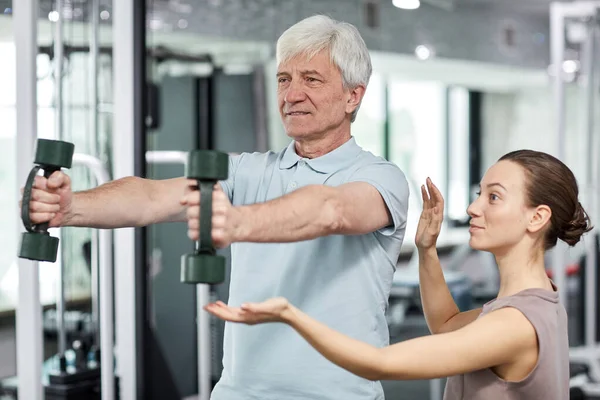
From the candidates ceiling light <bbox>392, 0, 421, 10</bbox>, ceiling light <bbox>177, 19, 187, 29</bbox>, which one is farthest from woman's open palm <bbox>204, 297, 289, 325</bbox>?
ceiling light <bbox>392, 0, 421, 10</bbox>

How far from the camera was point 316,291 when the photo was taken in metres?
1.72

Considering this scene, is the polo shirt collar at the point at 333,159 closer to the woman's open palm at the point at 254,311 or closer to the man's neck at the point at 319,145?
the man's neck at the point at 319,145

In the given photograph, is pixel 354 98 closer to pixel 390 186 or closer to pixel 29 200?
pixel 390 186

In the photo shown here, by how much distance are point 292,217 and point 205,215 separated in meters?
0.19

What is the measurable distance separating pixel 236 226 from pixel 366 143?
4178 mm

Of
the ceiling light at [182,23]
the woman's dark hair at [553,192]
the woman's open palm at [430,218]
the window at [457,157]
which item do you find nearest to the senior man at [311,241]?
the woman's open palm at [430,218]

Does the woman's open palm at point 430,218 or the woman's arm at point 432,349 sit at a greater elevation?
the woman's open palm at point 430,218

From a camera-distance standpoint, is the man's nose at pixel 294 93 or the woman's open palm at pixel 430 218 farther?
the woman's open palm at pixel 430 218

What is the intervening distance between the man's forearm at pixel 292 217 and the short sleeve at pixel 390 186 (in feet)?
0.58

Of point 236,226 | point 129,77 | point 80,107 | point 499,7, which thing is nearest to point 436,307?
point 236,226

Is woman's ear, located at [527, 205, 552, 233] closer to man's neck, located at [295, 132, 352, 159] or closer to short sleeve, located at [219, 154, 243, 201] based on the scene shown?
man's neck, located at [295, 132, 352, 159]

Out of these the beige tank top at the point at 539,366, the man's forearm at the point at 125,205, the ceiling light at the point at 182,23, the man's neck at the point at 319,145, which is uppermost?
the ceiling light at the point at 182,23

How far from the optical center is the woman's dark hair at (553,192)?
1620 mm

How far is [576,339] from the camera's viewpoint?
6637 millimetres
